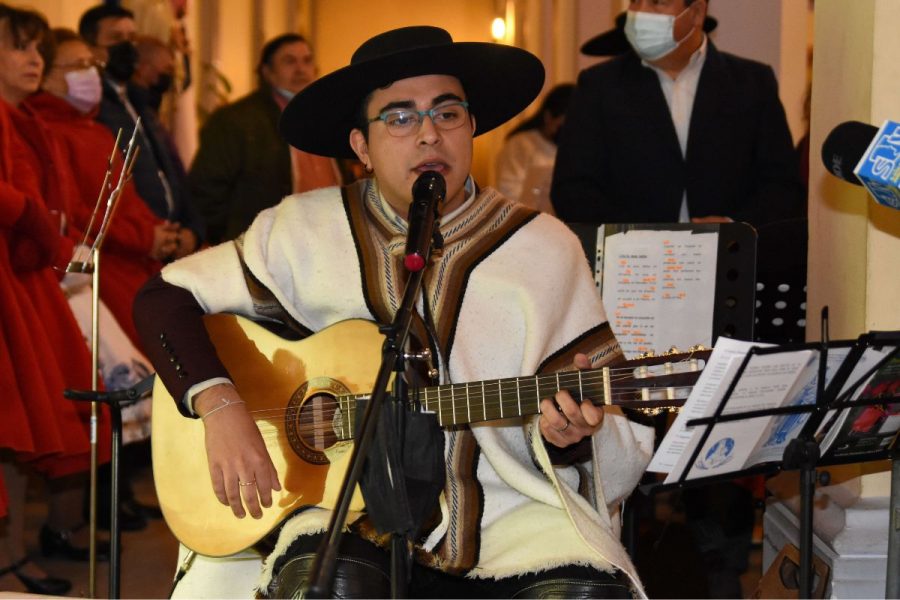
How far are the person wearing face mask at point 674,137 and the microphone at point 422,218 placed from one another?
2006 millimetres

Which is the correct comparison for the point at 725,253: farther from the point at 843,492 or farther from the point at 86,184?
the point at 86,184

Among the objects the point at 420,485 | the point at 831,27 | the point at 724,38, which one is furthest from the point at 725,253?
the point at 724,38

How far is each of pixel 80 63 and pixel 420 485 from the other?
412cm

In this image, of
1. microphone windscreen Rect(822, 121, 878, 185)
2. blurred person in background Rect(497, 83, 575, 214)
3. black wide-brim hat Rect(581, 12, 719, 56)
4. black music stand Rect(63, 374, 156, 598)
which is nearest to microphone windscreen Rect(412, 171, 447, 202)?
microphone windscreen Rect(822, 121, 878, 185)

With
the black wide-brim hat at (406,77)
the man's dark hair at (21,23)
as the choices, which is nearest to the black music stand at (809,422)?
the black wide-brim hat at (406,77)

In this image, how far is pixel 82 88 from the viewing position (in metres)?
5.59

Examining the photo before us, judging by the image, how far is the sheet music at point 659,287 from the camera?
3629 millimetres

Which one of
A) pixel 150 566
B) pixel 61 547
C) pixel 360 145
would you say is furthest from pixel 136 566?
pixel 360 145

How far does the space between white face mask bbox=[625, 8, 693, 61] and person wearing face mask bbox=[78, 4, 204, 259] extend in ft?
8.29

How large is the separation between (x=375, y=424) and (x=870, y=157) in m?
1.07

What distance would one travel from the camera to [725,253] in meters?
3.60

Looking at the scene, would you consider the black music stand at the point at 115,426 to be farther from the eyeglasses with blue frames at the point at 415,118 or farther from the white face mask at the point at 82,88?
the white face mask at the point at 82,88

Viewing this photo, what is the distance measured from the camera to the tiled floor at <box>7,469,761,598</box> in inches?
183

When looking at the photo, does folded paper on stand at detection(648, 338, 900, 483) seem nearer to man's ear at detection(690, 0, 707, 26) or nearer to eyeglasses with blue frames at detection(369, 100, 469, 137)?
eyeglasses with blue frames at detection(369, 100, 469, 137)
